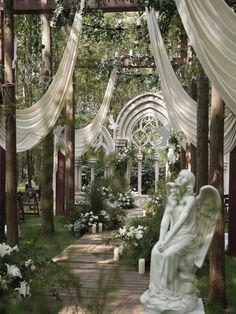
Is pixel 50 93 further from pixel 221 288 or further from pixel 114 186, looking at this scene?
pixel 114 186

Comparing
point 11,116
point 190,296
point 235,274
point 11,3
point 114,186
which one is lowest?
point 235,274

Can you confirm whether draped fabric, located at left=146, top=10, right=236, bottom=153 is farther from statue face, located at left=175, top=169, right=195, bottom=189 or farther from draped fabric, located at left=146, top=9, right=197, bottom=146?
statue face, located at left=175, top=169, right=195, bottom=189

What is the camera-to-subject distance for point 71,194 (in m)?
11.2

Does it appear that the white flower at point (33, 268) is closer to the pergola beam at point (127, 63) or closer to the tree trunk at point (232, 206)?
the tree trunk at point (232, 206)

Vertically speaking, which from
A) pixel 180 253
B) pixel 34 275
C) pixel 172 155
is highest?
pixel 172 155

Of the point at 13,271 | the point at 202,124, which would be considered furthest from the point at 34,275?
the point at 202,124

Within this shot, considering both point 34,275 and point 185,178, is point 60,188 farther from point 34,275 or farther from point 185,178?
point 185,178

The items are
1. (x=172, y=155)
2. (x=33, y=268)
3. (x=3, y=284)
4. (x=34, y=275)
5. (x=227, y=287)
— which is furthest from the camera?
(x=172, y=155)

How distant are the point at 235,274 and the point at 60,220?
17.7 feet

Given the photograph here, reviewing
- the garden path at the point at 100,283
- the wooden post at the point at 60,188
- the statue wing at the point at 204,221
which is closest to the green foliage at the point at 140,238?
the garden path at the point at 100,283

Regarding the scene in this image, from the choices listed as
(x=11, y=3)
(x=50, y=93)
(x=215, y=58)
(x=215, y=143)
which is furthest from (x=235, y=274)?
(x=11, y=3)

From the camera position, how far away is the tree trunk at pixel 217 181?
4742 mm

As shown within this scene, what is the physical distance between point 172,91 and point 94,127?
4.76 meters

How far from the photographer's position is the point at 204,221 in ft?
13.7
